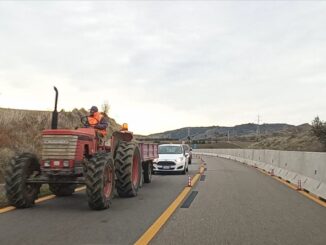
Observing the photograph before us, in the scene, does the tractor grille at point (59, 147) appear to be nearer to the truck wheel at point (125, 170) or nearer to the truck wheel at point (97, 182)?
the truck wheel at point (97, 182)

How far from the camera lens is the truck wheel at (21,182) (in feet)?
33.2

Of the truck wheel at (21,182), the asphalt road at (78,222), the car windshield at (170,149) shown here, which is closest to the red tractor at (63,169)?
the truck wheel at (21,182)

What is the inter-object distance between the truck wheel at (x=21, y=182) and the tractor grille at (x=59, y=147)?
580 millimetres

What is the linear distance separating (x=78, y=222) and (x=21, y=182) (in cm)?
219

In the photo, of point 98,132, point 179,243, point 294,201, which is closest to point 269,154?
point 294,201

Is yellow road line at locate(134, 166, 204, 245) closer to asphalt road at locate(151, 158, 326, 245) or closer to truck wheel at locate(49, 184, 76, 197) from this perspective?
asphalt road at locate(151, 158, 326, 245)

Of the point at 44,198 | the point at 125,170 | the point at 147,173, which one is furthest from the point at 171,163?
the point at 44,198

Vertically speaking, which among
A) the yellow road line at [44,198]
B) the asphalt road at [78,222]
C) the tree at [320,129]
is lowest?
the asphalt road at [78,222]

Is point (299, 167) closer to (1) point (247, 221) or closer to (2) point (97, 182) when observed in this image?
(1) point (247, 221)

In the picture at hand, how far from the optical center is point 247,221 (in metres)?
9.03

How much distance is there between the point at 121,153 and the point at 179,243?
591 cm

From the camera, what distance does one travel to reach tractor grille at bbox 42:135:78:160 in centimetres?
1022

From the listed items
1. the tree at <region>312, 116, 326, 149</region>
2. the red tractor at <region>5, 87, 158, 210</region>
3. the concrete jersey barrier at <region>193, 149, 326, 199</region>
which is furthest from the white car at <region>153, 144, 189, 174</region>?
the tree at <region>312, 116, 326, 149</region>

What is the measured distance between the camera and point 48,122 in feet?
104
